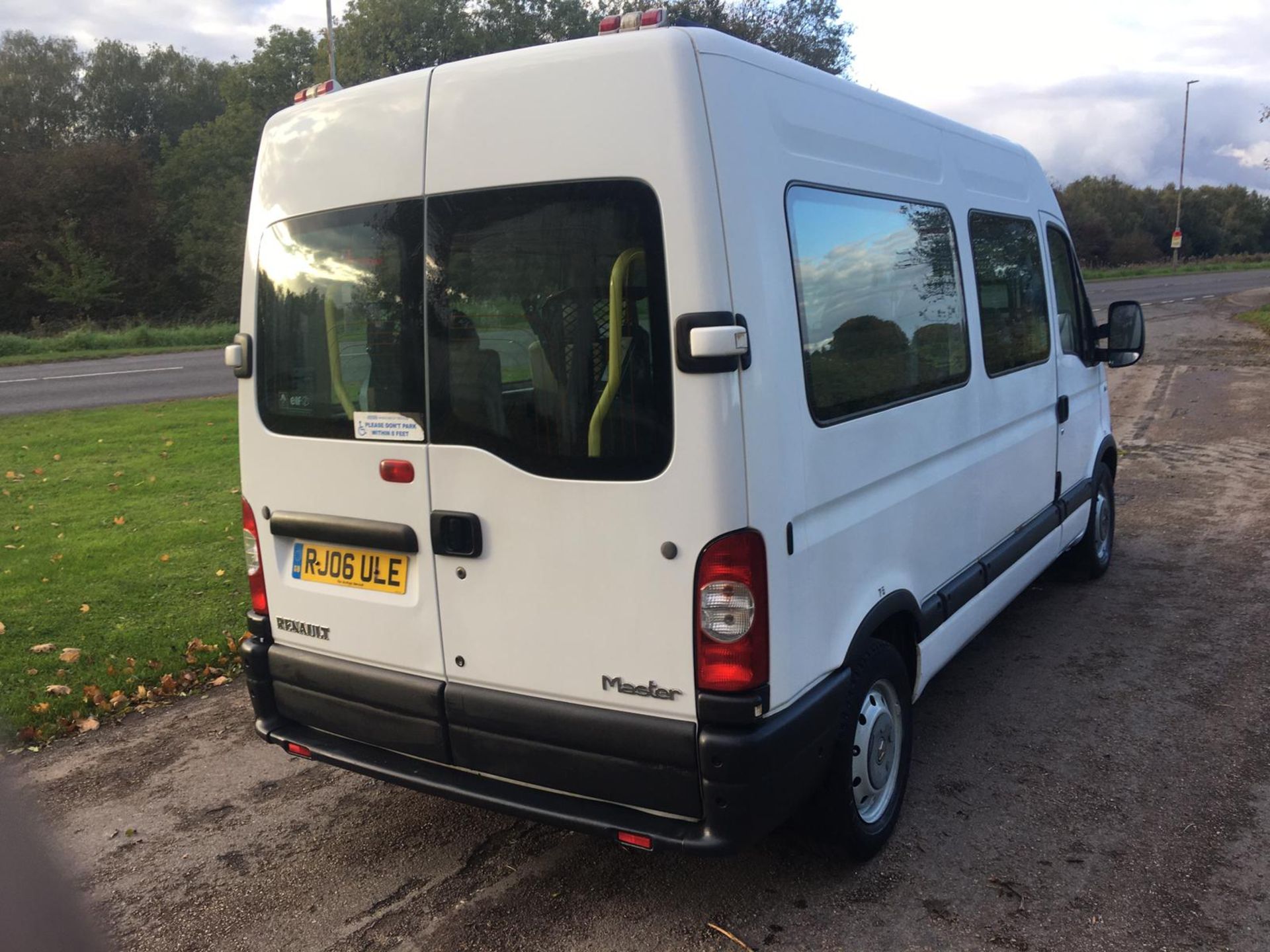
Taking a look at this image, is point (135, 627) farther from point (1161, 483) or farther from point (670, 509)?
point (1161, 483)

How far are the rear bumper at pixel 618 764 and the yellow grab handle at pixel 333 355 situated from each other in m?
0.89

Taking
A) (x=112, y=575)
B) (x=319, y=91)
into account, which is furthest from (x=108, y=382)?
(x=319, y=91)

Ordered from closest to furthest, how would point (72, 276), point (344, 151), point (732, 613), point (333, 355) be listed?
1. point (732, 613)
2. point (344, 151)
3. point (333, 355)
4. point (72, 276)

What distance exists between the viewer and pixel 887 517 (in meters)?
3.45

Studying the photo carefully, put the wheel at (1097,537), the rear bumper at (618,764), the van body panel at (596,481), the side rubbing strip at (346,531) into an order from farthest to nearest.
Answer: the wheel at (1097,537) < the side rubbing strip at (346,531) < the rear bumper at (618,764) < the van body panel at (596,481)

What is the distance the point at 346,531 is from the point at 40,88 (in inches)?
2231

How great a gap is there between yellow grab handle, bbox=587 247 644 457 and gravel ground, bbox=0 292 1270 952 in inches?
59.8

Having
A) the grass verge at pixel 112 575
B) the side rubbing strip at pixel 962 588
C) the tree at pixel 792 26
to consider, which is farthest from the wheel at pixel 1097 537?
the tree at pixel 792 26

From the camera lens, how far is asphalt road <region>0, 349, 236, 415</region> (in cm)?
1522

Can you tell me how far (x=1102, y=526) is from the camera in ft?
20.9

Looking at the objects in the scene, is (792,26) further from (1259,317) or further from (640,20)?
(640,20)

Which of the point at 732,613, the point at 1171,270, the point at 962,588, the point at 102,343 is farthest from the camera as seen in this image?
the point at 1171,270

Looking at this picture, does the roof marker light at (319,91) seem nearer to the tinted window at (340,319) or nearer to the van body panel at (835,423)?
the tinted window at (340,319)

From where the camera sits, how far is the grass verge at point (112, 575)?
16.8ft
